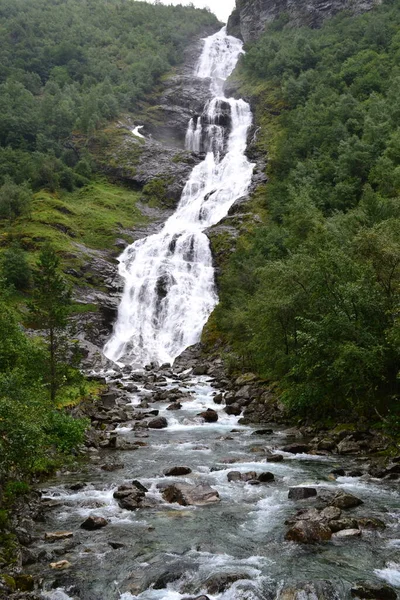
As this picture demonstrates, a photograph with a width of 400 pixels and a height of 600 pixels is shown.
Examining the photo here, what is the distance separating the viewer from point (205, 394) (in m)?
40.8

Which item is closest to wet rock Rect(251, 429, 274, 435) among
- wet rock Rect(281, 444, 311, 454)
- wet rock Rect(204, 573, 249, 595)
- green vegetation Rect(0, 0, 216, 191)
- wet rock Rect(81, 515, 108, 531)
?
wet rock Rect(281, 444, 311, 454)

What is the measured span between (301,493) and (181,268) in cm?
5662

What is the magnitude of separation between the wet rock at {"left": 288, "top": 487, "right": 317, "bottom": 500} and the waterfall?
42.7 meters

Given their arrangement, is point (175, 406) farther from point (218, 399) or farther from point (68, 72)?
point (68, 72)

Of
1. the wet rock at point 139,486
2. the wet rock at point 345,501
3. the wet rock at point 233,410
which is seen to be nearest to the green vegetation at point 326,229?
the wet rock at point 233,410

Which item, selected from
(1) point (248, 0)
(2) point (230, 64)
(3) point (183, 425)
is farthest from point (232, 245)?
(1) point (248, 0)

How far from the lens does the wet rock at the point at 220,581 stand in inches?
442

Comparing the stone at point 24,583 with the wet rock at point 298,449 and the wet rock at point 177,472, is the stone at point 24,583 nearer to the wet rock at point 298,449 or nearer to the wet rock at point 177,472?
the wet rock at point 177,472

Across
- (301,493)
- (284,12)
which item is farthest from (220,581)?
(284,12)

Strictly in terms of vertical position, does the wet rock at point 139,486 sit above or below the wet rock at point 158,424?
below

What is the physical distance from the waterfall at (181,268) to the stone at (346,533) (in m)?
46.2

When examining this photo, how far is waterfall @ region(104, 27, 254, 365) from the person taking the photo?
63156mm

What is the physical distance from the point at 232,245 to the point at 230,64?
108 m

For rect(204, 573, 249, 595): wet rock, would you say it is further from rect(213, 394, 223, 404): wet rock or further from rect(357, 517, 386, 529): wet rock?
rect(213, 394, 223, 404): wet rock
